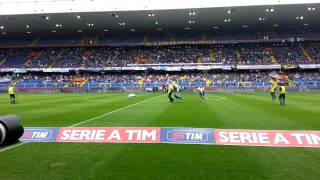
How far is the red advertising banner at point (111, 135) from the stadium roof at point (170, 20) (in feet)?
169

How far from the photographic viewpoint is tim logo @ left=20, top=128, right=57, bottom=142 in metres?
12.2

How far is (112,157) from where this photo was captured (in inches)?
387

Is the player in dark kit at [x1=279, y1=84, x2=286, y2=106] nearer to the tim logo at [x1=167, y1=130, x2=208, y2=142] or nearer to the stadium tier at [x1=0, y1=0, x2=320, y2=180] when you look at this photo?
the stadium tier at [x1=0, y1=0, x2=320, y2=180]

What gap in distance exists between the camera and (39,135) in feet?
41.0

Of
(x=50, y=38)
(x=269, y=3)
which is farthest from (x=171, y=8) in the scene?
(x=50, y=38)

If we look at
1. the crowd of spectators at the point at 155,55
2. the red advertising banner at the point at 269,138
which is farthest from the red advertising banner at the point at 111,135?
the crowd of spectators at the point at 155,55

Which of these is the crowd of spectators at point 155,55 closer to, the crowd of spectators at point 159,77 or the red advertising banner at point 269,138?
the crowd of spectators at point 159,77

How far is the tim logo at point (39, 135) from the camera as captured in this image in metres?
12.2

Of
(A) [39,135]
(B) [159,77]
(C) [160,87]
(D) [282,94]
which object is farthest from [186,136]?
(B) [159,77]

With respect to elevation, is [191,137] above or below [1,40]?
below

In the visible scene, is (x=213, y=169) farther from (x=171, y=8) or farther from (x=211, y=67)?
(x=211, y=67)

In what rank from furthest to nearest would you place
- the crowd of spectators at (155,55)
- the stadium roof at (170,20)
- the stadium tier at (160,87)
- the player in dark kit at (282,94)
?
the crowd of spectators at (155,55), the stadium roof at (170,20), the player in dark kit at (282,94), the stadium tier at (160,87)

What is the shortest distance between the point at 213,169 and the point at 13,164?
4.67 metres

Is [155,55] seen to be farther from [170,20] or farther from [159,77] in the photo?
[170,20]
